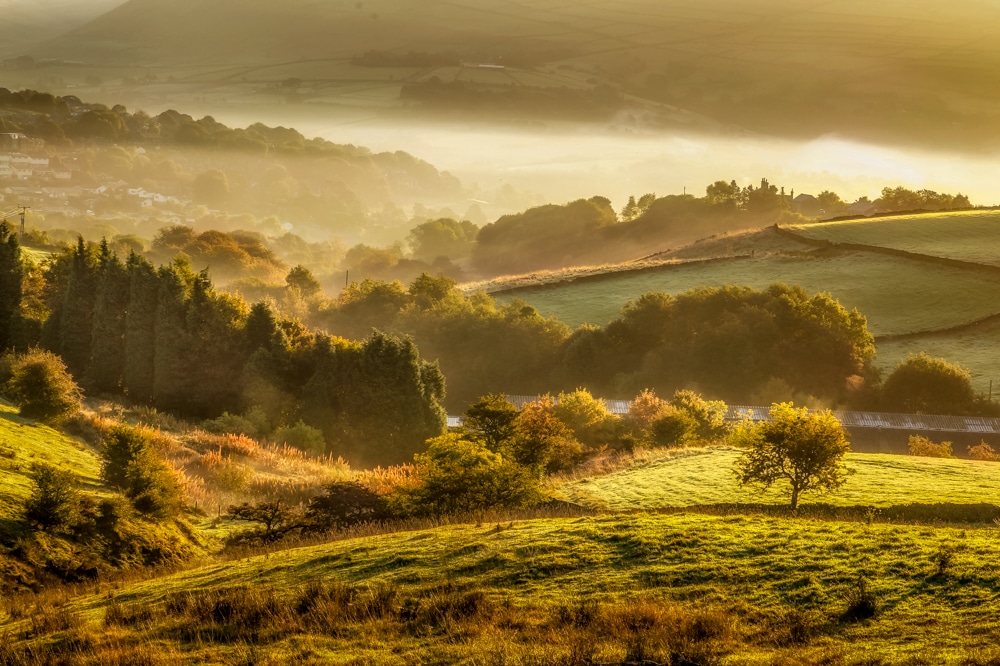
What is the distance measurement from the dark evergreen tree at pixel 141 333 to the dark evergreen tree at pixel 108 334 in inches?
39.3

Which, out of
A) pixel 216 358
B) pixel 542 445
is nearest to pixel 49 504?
→ pixel 542 445

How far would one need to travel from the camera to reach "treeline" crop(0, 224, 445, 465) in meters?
64.8

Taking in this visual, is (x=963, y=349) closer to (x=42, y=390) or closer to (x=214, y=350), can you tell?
(x=214, y=350)

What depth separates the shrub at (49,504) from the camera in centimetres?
2800

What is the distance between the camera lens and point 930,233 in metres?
119

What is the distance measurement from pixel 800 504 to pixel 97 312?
180 feet

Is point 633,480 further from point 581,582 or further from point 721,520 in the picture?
point 581,582

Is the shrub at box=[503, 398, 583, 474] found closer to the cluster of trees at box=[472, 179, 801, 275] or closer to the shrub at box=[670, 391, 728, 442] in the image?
the shrub at box=[670, 391, 728, 442]

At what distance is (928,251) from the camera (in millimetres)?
110625

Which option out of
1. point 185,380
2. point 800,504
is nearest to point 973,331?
point 800,504

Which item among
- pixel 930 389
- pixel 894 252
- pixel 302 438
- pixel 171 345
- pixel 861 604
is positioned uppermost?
pixel 894 252

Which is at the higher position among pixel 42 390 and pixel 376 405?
pixel 42 390

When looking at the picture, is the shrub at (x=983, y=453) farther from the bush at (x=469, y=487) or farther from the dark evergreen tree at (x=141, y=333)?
the dark evergreen tree at (x=141, y=333)

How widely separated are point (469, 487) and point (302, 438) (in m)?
24.9
